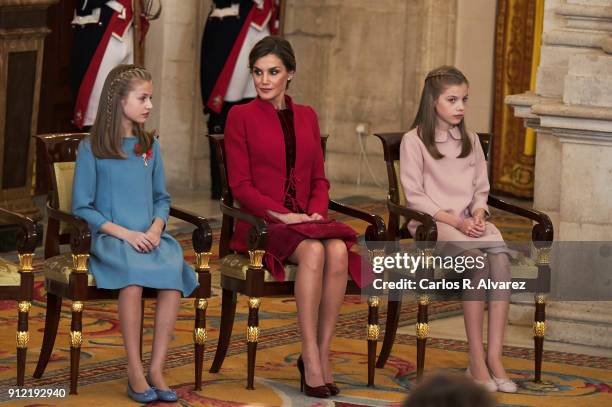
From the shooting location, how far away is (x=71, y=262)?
5.05 metres

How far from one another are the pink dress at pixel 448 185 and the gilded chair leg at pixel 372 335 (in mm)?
349

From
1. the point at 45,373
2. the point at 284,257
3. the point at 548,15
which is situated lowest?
the point at 45,373

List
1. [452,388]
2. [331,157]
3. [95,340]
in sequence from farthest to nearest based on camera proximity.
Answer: [331,157] < [95,340] < [452,388]

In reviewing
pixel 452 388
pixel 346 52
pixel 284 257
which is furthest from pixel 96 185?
pixel 346 52

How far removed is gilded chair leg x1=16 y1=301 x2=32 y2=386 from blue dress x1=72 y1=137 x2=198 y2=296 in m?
0.26

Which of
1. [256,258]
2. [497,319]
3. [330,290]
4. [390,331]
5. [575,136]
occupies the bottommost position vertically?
[390,331]

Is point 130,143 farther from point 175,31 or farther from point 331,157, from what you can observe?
point 331,157

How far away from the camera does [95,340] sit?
5961 mm

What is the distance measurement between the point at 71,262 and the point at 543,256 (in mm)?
1780

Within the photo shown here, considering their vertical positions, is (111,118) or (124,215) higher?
(111,118)

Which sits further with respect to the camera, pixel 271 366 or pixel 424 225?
pixel 271 366

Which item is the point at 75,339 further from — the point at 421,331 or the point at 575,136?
the point at 575,136

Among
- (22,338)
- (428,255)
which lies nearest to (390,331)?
(428,255)

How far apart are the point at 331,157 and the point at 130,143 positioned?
6.02 meters
